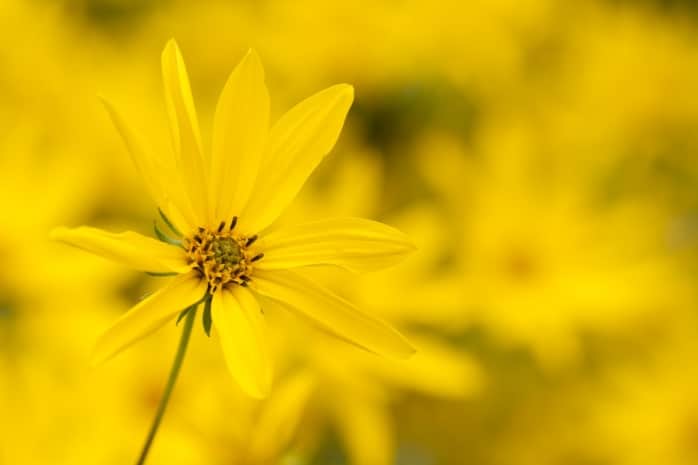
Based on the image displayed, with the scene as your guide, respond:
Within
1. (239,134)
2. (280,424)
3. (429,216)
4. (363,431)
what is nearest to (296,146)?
(239,134)

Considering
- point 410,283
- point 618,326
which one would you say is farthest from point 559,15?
point 410,283

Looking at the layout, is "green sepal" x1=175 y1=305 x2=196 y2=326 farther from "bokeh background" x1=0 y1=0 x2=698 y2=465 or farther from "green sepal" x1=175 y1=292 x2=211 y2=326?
"bokeh background" x1=0 y1=0 x2=698 y2=465

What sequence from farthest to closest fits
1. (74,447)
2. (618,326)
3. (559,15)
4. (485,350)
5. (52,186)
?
Result: (559,15)
(618,326)
(485,350)
(52,186)
(74,447)

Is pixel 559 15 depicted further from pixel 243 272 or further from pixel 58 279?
pixel 243 272

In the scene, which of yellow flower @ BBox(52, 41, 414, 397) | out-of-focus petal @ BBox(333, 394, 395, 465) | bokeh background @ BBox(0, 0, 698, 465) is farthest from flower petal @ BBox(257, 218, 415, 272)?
out-of-focus petal @ BBox(333, 394, 395, 465)

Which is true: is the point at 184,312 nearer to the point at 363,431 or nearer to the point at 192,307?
the point at 192,307

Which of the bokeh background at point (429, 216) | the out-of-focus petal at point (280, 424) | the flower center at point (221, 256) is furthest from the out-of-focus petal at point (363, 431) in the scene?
the flower center at point (221, 256)
